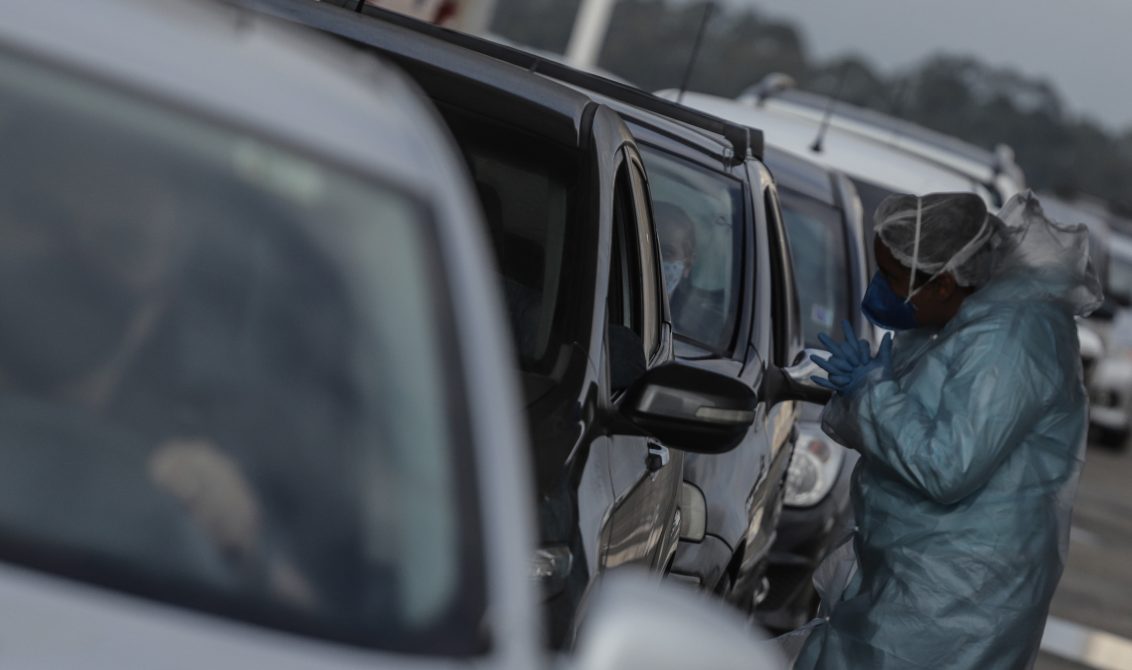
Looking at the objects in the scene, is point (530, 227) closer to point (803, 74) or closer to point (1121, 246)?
point (1121, 246)

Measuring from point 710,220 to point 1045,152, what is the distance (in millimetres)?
61265

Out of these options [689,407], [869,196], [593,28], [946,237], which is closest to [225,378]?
[689,407]

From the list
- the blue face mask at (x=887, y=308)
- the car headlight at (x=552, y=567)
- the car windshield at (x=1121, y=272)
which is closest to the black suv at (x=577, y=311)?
the car headlight at (x=552, y=567)

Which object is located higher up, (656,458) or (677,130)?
(677,130)

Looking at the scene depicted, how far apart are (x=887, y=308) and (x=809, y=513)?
3.45m

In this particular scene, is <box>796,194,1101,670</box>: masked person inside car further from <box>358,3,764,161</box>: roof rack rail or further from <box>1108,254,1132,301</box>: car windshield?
<box>1108,254,1132,301</box>: car windshield

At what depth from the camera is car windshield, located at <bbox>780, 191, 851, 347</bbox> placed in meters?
9.84

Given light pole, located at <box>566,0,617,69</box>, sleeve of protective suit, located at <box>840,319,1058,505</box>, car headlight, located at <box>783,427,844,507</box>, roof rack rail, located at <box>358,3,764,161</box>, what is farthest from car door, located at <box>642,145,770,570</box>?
light pole, located at <box>566,0,617,69</box>

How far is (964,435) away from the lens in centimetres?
494

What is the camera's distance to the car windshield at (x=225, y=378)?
8.31ft

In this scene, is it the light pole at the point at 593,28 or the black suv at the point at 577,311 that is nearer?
the black suv at the point at 577,311

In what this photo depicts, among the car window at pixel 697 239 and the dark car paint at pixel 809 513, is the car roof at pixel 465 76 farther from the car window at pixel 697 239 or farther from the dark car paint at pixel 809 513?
the dark car paint at pixel 809 513

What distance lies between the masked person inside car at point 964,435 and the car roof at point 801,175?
4.65 meters

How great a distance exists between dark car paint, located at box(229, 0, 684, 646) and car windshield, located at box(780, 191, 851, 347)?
423cm
